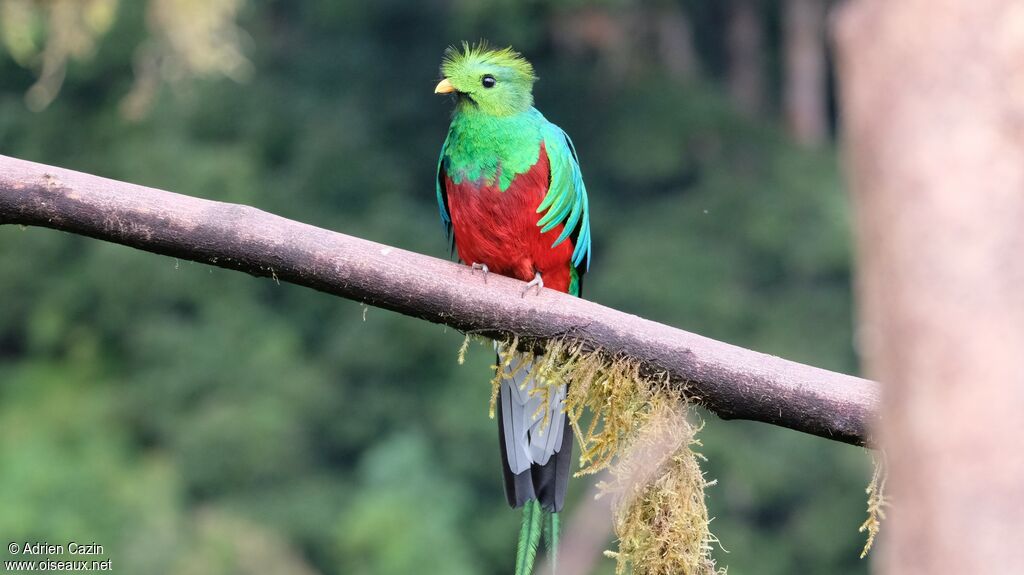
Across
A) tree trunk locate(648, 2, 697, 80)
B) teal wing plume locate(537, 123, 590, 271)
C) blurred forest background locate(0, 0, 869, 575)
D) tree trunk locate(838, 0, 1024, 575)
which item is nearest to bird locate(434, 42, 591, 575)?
teal wing plume locate(537, 123, 590, 271)

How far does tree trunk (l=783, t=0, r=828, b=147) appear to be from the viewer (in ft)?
36.9

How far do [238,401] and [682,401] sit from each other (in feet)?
26.1

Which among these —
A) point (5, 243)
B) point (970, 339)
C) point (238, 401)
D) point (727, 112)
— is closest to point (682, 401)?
point (970, 339)

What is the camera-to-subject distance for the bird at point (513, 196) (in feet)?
8.97

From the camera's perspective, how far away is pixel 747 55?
11992 millimetres

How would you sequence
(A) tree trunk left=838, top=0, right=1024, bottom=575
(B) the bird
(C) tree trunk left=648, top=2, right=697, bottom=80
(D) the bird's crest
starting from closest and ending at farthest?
(A) tree trunk left=838, top=0, right=1024, bottom=575 < (B) the bird < (D) the bird's crest < (C) tree trunk left=648, top=2, right=697, bottom=80

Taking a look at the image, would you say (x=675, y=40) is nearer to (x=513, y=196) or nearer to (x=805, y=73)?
(x=805, y=73)

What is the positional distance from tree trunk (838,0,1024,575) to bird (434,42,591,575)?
64.6 inches

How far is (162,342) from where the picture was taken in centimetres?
1010

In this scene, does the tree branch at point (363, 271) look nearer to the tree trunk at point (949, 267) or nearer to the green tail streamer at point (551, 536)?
the green tail streamer at point (551, 536)

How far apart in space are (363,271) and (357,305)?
27.3 feet

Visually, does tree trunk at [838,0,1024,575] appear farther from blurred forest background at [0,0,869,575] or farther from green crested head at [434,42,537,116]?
blurred forest background at [0,0,869,575]

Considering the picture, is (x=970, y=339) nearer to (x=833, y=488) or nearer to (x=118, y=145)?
(x=833, y=488)

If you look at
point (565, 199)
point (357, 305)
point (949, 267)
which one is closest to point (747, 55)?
point (357, 305)
